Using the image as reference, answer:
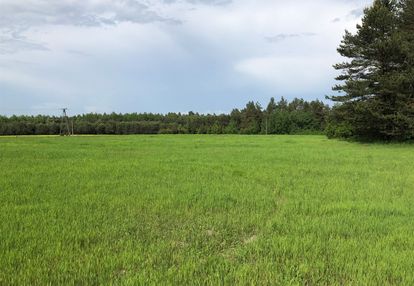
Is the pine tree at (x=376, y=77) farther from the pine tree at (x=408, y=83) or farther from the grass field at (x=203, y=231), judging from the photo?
the grass field at (x=203, y=231)

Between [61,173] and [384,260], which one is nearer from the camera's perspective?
[384,260]

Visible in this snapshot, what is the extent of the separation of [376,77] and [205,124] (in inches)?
3329

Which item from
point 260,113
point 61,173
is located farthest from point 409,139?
point 260,113

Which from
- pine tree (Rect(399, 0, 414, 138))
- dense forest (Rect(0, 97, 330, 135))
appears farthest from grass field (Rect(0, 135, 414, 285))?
dense forest (Rect(0, 97, 330, 135))

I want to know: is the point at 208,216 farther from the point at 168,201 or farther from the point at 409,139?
the point at 409,139

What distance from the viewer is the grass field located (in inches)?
203

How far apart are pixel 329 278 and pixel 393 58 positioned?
1363 inches

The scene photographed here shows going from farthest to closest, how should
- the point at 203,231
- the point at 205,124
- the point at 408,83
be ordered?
the point at 205,124, the point at 408,83, the point at 203,231

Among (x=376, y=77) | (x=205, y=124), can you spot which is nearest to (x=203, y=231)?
(x=376, y=77)

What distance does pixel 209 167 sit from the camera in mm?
17422

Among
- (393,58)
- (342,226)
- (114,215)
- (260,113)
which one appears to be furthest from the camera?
(260,113)

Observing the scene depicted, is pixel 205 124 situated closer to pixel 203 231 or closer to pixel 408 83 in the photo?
pixel 408 83

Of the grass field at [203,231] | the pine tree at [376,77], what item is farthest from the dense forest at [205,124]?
the grass field at [203,231]

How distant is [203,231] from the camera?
7.17 m
